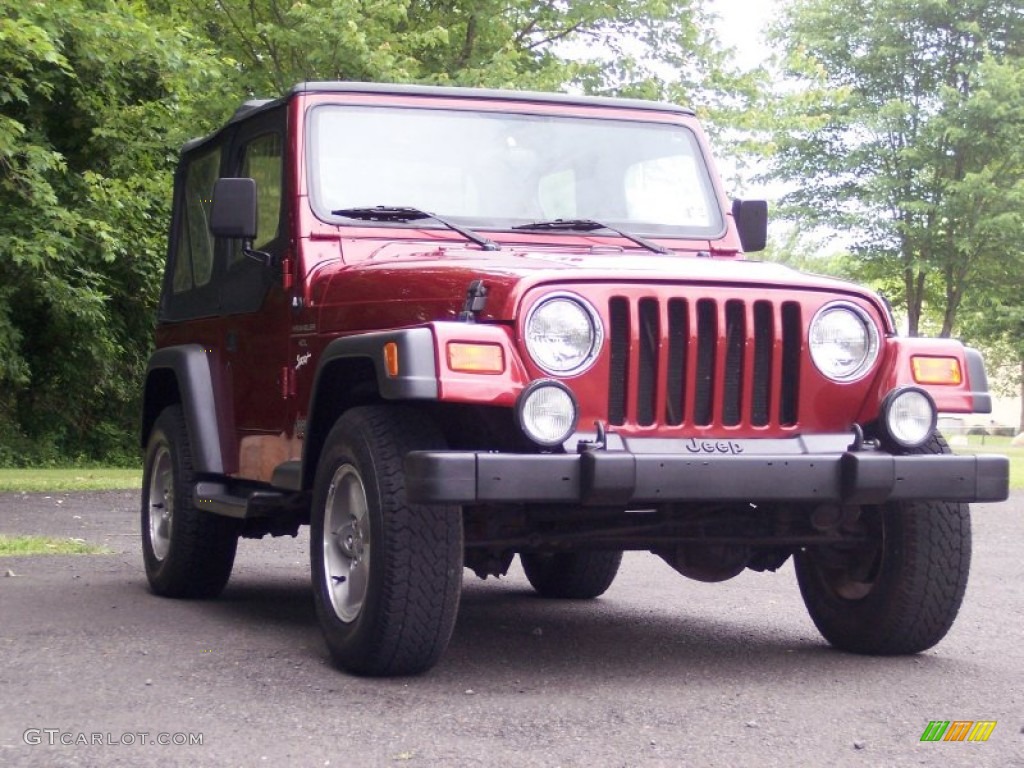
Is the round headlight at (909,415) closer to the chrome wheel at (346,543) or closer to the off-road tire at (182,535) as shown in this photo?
the chrome wheel at (346,543)

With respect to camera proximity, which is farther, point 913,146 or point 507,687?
point 913,146

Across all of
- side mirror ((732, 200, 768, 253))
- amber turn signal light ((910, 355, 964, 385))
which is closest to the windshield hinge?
amber turn signal light ((910, 355, 964, 385))

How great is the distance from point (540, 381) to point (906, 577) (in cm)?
169

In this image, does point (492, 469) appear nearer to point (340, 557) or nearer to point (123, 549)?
point (340, 557)

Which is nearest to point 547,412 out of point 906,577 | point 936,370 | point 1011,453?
A: point 936,370

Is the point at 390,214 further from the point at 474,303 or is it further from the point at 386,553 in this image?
the point at 386,553

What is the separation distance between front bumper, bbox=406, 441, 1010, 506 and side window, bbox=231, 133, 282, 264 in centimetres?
221

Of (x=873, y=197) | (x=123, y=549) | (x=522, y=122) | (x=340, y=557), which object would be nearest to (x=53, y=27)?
(x=123, y=549)

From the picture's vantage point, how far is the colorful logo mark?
4863 mm

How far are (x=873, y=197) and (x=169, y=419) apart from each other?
98.8 feet

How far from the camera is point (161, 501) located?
27.6ft

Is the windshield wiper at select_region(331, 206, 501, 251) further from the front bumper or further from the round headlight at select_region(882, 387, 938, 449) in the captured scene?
the round headlight at select_region(882, 387, 938, 449)

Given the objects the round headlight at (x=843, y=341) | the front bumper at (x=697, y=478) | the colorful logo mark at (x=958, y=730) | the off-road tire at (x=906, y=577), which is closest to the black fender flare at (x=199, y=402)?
the front bumper at (x=697, y=478)

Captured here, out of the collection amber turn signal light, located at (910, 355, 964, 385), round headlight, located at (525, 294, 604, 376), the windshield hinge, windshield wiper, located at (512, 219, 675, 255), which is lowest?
amber turn signal light, located at (910, 355, 964, 385)
